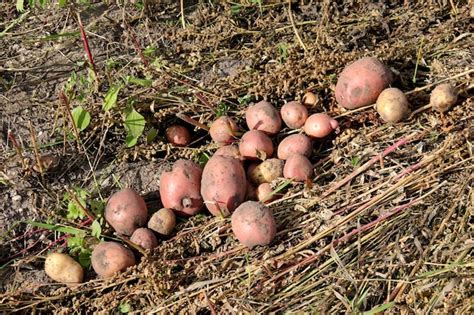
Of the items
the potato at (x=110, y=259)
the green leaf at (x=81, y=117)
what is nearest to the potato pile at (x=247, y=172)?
the potato at (x=110, y=259)

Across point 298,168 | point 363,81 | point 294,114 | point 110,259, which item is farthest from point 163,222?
point 363,81

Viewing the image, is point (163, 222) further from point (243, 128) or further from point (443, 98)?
point (443, 98)

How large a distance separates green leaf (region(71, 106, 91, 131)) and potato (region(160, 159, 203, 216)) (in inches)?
19.5

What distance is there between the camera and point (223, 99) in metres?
3.11

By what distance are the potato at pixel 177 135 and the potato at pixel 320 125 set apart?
0.63 m

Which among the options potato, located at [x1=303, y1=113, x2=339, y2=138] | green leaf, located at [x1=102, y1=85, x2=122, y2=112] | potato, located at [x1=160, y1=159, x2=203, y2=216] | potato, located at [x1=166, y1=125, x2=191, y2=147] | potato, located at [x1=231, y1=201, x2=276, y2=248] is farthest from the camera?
potato, located at [x1=166, y1=125, x2=191, y2=147]

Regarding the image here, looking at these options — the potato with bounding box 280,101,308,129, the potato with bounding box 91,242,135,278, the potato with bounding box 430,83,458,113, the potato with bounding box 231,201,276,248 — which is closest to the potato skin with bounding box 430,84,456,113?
the potato with bounding box 430,83,458,113

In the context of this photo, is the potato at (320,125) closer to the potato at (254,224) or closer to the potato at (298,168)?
the potato at (298,168)

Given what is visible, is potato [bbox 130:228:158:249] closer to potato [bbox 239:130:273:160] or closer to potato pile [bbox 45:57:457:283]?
potato pile [bbox 45:57:457:283]

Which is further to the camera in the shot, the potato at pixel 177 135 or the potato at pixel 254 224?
the potato at pixel 177 135

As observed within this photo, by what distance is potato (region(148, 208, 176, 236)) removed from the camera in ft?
8.86

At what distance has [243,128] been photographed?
3098 millimetres

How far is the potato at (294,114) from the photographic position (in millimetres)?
2904

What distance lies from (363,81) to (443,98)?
0.37 metres
